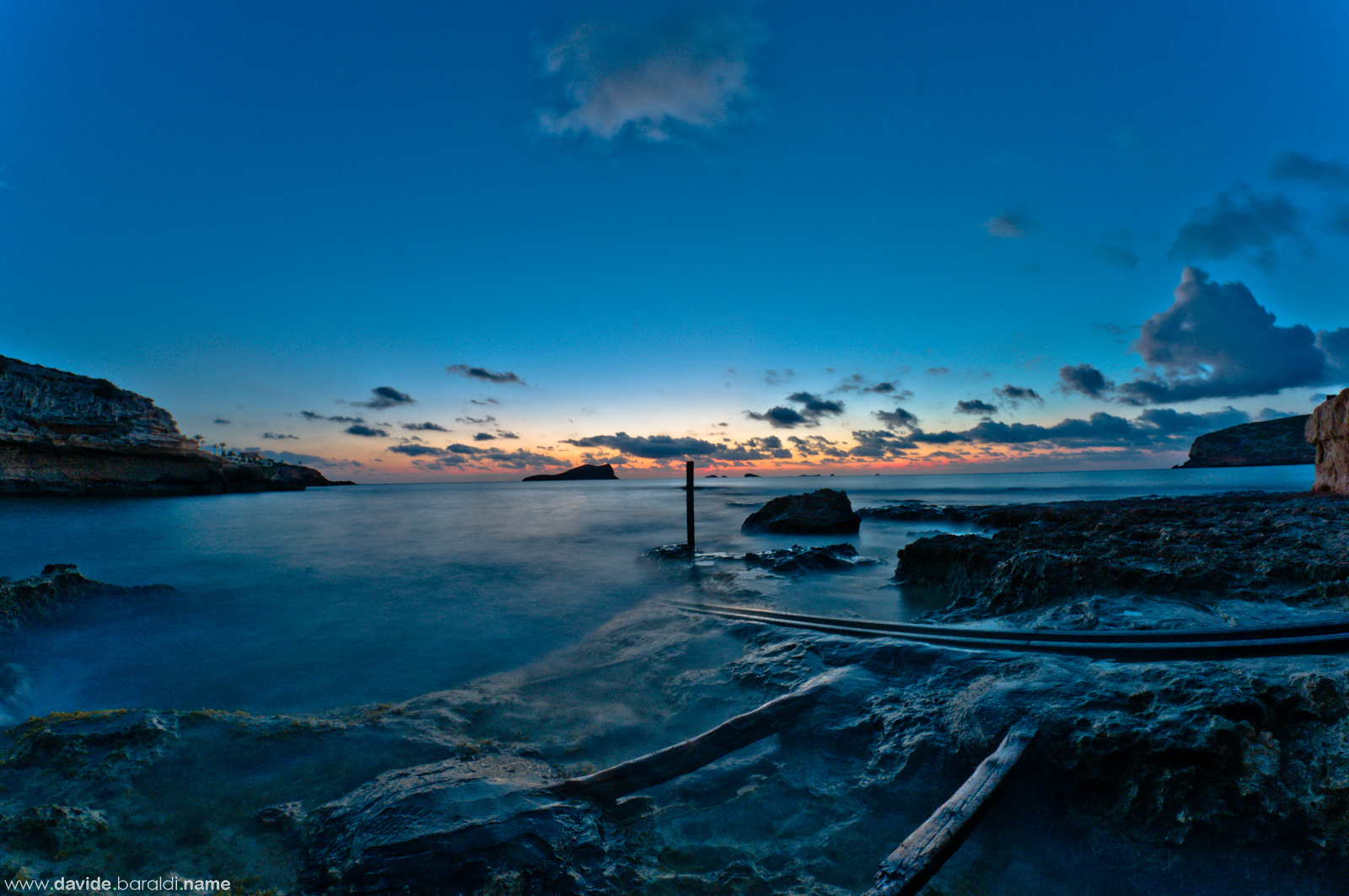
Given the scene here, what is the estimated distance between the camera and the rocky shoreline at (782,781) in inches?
94.1

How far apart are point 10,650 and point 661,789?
8.89 meters

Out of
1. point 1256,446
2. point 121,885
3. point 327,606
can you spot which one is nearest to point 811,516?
point 327,606

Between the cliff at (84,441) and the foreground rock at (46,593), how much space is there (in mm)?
44979

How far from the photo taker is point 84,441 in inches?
1491

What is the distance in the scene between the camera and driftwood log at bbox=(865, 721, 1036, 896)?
6.69 ft

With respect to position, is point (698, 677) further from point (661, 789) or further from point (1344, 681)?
point (1344, 681)

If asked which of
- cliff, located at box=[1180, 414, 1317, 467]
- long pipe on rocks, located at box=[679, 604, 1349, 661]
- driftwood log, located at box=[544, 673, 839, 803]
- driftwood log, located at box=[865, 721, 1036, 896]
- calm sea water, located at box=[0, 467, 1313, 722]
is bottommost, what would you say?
calm sea water, located at box=[0, 467, 1313, 722]

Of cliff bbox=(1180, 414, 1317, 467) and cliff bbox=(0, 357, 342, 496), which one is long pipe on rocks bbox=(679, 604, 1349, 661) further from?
cliff bbox=(1180, 414, 1317, 467)

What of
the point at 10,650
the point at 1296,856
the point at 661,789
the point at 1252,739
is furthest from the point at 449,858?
the point at 10,650

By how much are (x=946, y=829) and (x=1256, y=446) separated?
149093 mm

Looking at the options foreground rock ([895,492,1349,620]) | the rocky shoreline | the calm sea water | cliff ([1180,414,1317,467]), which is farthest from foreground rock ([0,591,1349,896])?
cliff ([1180,414,1317,467])

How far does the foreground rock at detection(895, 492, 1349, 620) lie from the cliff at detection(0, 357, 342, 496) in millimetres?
57922

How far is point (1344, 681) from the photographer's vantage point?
8.70 ft

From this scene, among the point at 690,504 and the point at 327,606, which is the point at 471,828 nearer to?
the point at 327,606
